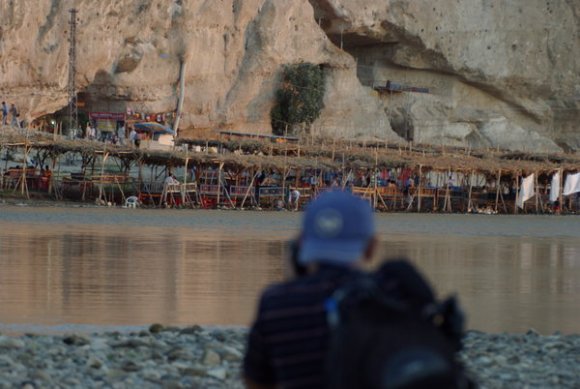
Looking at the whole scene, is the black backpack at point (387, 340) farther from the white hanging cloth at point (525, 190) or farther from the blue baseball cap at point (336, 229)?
the white hanging cloth at point (525, 190)

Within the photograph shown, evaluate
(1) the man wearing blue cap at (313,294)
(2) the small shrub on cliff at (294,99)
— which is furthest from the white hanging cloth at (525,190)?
(1) the man wearing blue cap at (313,294)

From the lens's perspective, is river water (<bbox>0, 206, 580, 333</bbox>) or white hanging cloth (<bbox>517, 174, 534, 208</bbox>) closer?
river water (<bbox>0, 206, 580, 333</bbox>)

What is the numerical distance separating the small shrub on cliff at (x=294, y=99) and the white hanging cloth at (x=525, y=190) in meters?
9.64

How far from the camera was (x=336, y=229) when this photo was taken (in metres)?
3.34

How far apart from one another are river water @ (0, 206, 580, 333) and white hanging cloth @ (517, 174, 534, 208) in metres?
10.1

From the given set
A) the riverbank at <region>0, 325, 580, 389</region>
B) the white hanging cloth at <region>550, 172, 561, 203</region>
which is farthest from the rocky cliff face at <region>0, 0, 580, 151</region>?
the riverbank at <region>0, 325, 580, 389</region>

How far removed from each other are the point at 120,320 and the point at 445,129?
46.5 m

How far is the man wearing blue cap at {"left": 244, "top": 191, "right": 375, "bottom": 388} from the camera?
3.35m

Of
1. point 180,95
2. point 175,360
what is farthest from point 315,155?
point 175,360

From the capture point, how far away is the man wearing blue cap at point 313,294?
3.35 meters

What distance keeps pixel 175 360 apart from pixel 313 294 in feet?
16.7

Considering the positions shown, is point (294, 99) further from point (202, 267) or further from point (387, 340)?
point (387, 340)

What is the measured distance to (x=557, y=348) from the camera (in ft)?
31.1

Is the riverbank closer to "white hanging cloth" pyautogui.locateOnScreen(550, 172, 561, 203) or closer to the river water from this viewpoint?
the river water
